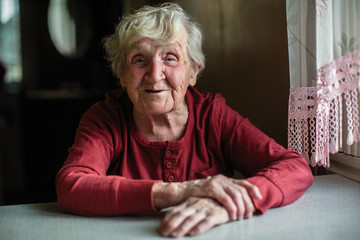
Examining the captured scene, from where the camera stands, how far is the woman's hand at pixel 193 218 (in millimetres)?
976

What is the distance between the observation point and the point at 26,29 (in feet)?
14.8

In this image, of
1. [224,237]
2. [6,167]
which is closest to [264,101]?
[224,237]

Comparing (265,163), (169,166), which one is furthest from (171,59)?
(265,163)

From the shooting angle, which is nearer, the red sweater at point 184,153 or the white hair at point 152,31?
the red sweater at point 184,153

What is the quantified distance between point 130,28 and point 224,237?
0.87 m

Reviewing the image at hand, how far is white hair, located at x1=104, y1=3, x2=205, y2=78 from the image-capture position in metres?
1.43

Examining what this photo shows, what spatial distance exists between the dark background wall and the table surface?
742 millimetres

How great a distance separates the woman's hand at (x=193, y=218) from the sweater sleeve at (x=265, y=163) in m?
0.13

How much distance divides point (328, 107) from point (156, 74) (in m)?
0.61

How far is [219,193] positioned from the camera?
108 cm

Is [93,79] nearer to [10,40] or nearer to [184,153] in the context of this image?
[10,40]

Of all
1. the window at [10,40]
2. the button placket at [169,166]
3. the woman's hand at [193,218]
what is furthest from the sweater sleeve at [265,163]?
the window at [10,40]

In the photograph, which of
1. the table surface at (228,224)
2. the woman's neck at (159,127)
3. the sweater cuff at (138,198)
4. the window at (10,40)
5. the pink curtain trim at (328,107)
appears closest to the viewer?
the table surface at (228,224)

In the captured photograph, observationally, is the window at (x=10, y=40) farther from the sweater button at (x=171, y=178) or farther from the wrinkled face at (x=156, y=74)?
the sweater button at (x=171, y=178)
